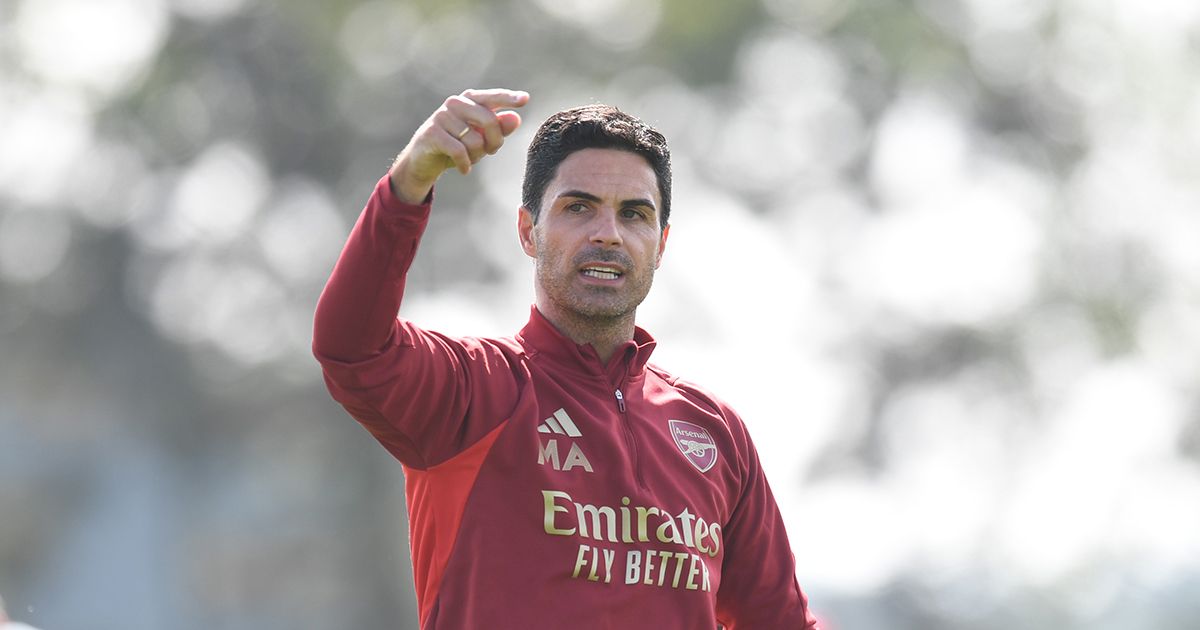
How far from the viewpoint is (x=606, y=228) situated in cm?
522

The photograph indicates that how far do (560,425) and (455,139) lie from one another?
0.99m

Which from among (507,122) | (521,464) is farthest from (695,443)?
(507,122)

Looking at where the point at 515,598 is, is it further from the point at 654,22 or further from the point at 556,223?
the point at 654,22

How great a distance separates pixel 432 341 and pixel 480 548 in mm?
555

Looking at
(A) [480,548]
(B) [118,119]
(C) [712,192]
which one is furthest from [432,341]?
(B) [118,119]

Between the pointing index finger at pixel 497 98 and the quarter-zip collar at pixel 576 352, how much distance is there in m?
0.96

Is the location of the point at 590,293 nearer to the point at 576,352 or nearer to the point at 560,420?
the point at 576,352

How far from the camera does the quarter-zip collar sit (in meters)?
5.29

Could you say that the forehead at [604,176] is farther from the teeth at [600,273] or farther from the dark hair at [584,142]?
the teeth at [600,273]

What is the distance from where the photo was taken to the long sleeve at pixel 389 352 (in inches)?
177

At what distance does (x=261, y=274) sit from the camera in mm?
26328

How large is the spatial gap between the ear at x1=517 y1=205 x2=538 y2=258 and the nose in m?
0.28

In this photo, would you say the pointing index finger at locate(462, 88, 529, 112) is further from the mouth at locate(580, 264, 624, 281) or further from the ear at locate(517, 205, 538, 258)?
the ear at locate(517, 205, 538, 258)

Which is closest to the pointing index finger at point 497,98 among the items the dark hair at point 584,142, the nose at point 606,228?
the nose at point 606,228
